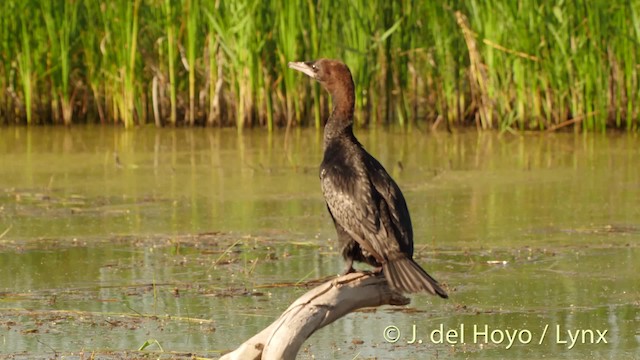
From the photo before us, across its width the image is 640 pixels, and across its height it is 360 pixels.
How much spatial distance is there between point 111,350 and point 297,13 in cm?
504

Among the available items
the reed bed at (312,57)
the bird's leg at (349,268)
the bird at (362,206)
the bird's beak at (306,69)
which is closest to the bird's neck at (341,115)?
the bird at (362,206)

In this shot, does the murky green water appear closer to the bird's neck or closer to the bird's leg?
the bird's leg

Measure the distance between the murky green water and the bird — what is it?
1.35ft

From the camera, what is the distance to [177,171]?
25.2ft

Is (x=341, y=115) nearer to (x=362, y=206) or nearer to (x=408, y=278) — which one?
(x=362, y=206)

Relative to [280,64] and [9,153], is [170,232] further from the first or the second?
[280,64]

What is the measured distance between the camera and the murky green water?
14.2 feet

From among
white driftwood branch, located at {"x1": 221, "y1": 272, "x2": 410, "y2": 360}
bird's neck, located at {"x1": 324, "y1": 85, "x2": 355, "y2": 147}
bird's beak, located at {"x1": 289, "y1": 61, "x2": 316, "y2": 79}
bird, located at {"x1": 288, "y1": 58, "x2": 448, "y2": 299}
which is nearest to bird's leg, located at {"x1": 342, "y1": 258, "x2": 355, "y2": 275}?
bird, located at {"x1": 288, "y1": 58, "x2": 448, "y2": 299}

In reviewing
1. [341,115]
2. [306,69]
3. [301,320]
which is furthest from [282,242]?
[301,320]

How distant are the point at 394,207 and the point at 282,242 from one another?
187cm

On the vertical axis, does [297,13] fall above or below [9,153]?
above

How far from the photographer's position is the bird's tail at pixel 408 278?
3582mm

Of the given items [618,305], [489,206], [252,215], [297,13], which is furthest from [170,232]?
[297,13]

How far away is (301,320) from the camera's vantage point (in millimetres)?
3426
